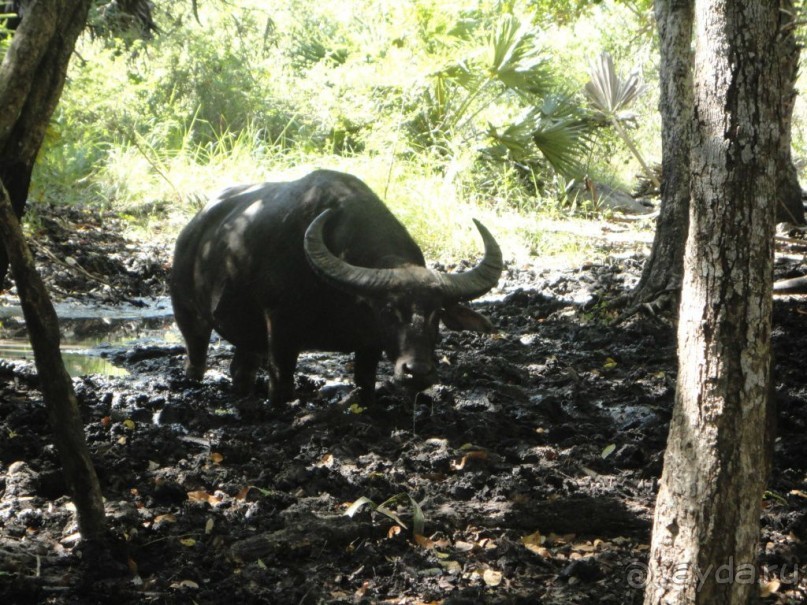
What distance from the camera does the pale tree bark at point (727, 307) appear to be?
9.39ft

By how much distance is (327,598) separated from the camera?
12.0 feet

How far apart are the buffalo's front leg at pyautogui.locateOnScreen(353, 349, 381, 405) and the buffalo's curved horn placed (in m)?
0.70

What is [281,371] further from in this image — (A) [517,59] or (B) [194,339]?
(A) [517,59]

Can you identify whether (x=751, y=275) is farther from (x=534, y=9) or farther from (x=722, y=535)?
(x=534, y=9)

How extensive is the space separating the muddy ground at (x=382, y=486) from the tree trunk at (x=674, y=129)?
93cm

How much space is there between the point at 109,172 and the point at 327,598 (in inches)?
564

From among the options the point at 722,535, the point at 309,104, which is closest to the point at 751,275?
the point at 722,535

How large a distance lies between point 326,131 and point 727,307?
16874 millimetres

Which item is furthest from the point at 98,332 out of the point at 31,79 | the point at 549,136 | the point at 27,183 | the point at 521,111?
the point at 521,111

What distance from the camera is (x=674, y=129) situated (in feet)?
27.0

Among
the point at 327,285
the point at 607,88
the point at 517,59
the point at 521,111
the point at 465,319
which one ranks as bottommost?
the point at 465,319

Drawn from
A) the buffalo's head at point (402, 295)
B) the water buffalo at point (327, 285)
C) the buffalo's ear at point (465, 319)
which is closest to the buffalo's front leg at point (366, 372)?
the water buffalo at point (327, 285)

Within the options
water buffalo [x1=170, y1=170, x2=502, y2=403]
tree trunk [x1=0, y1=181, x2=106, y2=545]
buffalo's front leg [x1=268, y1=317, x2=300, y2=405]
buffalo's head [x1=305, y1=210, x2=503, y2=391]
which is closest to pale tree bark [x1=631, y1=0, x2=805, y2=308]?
water buffalo [x1=170, y1=170, x2=502, y2=403]

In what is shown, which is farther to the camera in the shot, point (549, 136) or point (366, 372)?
point (549, 136)
